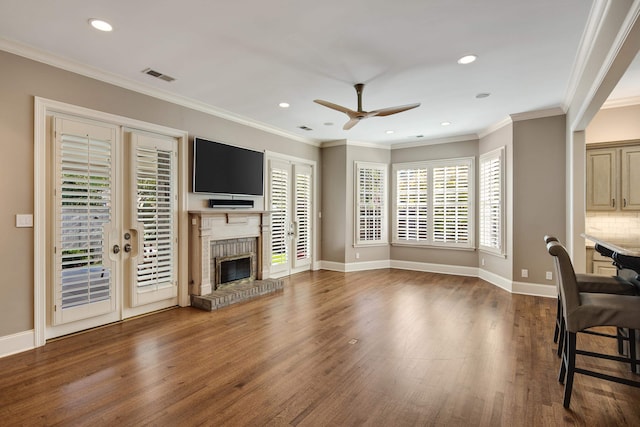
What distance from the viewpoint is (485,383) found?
2490 mm

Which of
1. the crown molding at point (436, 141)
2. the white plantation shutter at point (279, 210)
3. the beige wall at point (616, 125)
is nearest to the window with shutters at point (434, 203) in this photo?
the crown molding at point (436, 141)

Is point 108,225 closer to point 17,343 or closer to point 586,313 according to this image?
point 17,343

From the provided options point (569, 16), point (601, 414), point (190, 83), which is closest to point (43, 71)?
point (190, 83)

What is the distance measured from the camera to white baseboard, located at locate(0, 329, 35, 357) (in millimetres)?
2947

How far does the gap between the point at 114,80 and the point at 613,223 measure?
7000 millimetres

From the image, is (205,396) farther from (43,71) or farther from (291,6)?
(43,71)

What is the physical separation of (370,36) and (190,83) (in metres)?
2.32

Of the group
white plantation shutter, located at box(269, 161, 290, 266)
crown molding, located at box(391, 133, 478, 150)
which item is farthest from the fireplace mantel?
crown molding, located at box(391, 133, 478, 150)

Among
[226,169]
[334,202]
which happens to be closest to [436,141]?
[334,202]

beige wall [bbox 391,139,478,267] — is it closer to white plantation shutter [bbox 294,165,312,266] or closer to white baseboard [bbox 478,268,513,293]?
white baseboard [bbox 478,268,513,293]

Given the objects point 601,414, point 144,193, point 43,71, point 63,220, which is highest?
point 43,71

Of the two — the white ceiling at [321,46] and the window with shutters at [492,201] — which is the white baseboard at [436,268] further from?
the white ceiling at [321,46]

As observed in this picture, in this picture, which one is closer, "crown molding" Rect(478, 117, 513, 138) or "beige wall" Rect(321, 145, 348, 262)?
"crown molding" Rect(478, 117, 513, 138)

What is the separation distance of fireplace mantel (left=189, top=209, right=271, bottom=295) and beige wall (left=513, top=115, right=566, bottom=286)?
4.34 metres
